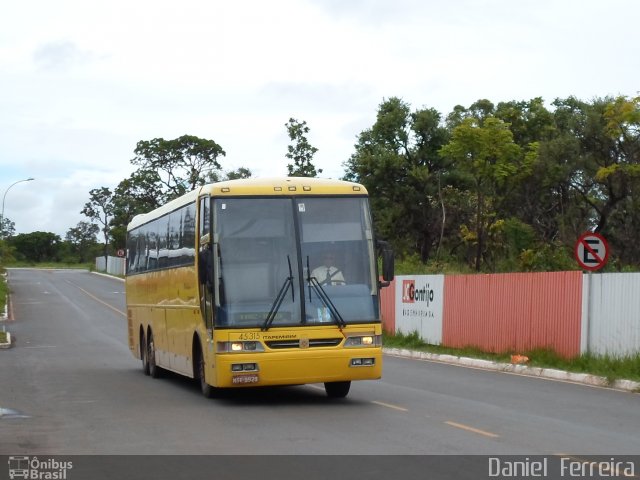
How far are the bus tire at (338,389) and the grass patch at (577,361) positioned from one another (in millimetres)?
5406

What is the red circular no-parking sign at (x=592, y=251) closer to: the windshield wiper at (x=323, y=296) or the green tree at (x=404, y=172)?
the windshield wiper at (x=323, y=296)

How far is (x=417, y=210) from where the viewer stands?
55375 mm

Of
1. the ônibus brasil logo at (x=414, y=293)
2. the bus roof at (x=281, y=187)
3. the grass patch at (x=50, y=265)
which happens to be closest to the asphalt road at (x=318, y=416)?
the bus roof at (x=281, y=187)

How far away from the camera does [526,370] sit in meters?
22.3

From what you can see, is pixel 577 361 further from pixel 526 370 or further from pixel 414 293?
pixel 414 293

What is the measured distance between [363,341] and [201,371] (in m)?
2.97

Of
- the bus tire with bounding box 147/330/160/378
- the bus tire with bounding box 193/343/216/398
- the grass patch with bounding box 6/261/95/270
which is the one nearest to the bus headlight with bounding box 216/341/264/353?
the bus tire with bounding box 193/343/216/398

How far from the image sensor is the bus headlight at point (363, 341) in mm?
14945

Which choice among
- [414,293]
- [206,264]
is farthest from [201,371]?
[414,293]

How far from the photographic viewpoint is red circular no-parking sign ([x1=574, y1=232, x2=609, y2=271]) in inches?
838
